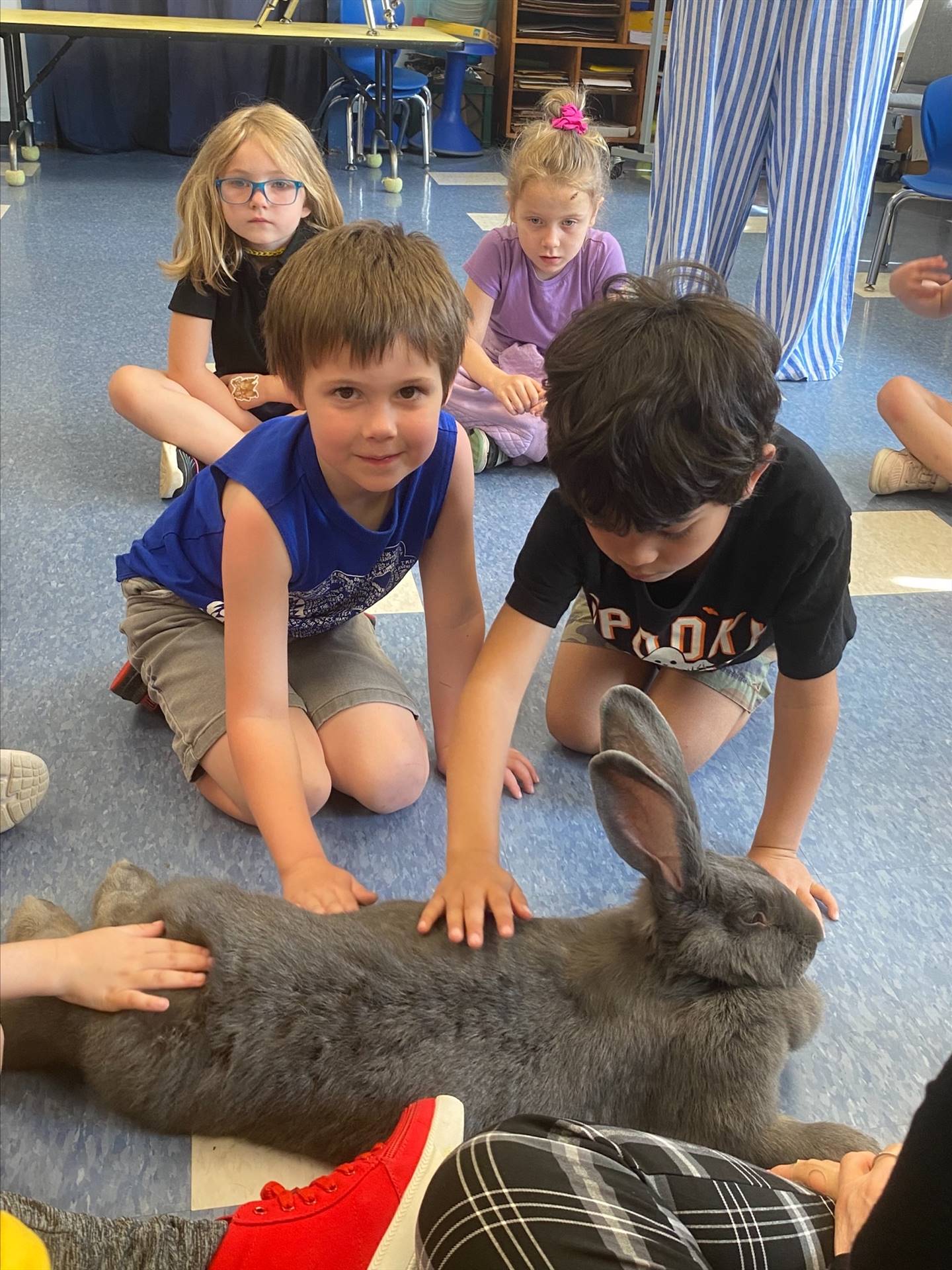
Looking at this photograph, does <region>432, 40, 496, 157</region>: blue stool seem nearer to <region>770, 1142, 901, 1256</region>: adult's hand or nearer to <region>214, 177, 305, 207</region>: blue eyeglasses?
<region>214, 177, 305, 207</region>: blue eyeglasses

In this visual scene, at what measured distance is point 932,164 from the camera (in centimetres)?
358

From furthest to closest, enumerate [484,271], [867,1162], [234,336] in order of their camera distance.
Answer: [484,271], [234,336], [867,1162]

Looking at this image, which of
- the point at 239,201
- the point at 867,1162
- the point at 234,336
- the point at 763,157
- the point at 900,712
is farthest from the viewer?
the point at 763,157

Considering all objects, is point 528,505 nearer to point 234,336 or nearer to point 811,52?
point 234,336

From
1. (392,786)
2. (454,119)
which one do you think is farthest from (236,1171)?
(454,119)

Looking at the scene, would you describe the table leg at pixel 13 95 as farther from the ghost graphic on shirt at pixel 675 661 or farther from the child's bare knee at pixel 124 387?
the ghost graphic on shirt at pixel 675 661

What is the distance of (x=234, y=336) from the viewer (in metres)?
2.05

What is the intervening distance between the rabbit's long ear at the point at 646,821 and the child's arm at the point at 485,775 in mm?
150

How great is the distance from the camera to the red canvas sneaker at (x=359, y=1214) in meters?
0.81

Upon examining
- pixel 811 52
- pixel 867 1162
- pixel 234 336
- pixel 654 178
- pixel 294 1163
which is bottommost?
pixel 294 1163

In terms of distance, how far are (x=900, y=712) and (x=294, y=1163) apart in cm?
106

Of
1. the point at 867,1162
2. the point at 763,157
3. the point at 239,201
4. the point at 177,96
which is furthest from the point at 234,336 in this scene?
the point at 177,96

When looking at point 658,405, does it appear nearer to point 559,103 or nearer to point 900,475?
point 900,475

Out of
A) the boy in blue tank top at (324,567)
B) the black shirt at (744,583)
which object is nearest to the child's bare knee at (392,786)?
the boy in blue tank top at (324,567)
